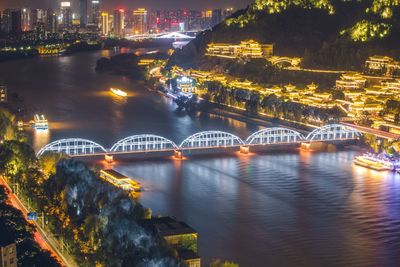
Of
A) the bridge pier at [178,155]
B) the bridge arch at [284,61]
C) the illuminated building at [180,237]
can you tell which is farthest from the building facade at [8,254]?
the bridge arch at [284,61]

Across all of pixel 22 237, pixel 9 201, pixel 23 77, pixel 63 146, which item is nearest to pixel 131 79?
pixel 23 77

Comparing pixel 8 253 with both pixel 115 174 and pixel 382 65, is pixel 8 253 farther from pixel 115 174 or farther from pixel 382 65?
pixel 382 65

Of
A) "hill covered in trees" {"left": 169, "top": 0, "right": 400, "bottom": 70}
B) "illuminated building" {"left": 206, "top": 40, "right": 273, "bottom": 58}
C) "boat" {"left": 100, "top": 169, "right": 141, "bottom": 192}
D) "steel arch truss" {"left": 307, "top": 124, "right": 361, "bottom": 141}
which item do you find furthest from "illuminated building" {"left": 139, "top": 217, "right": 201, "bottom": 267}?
"illuminated building" {"left": 206, "top": 40, "right": 273, "bottom": 58}

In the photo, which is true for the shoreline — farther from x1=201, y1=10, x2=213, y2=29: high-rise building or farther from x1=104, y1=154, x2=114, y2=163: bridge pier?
A: x1=201, y1=10, x2=213, y2=29: high-rise building

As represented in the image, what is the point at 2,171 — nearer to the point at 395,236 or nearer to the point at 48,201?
the point at 48,201

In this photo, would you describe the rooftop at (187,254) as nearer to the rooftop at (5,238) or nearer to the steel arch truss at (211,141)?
the rooftop at (5,238)
